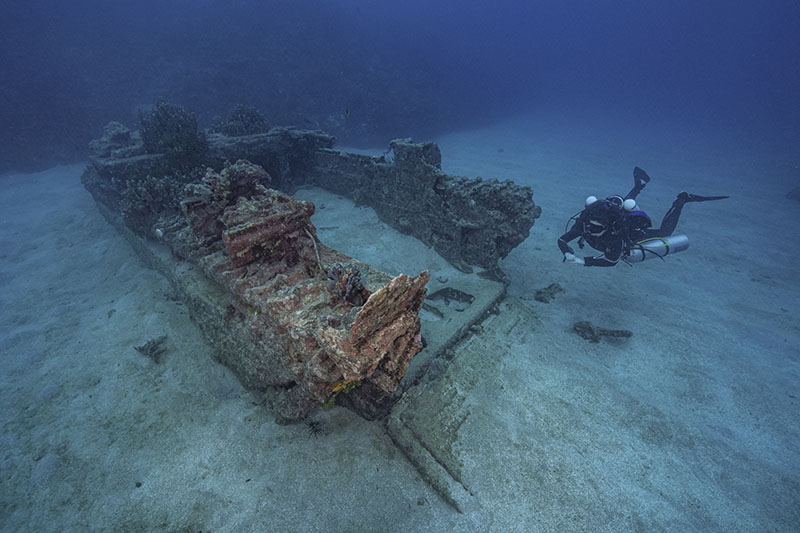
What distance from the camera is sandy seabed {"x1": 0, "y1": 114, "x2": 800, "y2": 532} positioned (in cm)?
329

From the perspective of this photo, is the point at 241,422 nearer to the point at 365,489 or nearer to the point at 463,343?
the point at 365,489

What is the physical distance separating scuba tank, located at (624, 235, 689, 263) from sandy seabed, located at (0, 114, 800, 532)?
765 mm

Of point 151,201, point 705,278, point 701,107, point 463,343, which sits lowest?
point 705,278

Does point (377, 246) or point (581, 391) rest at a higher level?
point (377, 246)

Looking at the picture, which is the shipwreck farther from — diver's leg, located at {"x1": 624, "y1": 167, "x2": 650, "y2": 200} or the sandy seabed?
diver's leg, located at {"x1": 624, "y1": 167, "x2": 650, "y2": 200}

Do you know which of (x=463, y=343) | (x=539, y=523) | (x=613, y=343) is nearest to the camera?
(x=539, y=523)

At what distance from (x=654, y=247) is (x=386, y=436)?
856 cm

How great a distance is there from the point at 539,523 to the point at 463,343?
7.97 feet

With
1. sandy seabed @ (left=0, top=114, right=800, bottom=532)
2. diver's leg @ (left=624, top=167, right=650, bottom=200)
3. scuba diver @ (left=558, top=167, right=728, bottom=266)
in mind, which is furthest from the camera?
diver's leg @ (left=624, top=167, right=650, bottom=200)

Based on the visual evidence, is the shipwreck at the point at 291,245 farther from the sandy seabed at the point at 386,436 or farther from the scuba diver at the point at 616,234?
the scuba diver at the point at 616,234

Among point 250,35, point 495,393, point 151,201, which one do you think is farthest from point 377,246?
point 250,35

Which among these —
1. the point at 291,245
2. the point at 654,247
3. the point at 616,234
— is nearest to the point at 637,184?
the point at 654,247

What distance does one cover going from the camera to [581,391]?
4715 millimetres

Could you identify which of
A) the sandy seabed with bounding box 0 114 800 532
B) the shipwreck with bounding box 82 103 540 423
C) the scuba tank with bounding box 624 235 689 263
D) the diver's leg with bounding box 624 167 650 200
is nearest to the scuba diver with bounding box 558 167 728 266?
the scuba tank with bounding box 624 235 689 263
